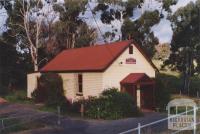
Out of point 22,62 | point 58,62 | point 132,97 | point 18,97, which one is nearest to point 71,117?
point 132,97

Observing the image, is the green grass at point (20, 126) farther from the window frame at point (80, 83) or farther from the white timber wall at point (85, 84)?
the window frame at point (80, 83)

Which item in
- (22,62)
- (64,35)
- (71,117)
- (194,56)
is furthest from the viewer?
(64,35)

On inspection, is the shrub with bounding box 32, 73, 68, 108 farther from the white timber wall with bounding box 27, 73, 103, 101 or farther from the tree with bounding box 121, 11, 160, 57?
the tree with bounding box 121, 11, 160, 57

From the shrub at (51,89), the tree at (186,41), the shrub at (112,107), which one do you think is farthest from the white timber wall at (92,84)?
the tree at (186,41)

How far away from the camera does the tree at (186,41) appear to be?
49.5m

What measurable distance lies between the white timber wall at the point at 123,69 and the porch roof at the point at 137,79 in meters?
0.44

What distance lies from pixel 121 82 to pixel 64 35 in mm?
29354

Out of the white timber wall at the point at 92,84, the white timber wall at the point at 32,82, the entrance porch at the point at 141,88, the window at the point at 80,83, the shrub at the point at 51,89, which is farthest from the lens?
the white timber wall at the point at 32,82

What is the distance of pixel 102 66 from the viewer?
32.4m

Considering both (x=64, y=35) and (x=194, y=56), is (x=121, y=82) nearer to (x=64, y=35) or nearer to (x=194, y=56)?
(x=194, y=56)

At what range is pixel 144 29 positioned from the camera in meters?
57.3

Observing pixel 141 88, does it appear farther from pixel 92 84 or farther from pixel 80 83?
pixel 80 83

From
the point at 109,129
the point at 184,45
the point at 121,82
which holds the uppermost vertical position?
the point at 184,45

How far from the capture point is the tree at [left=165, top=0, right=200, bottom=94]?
49531mm
